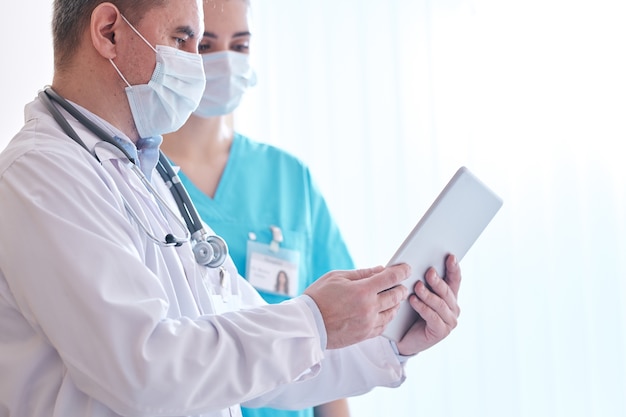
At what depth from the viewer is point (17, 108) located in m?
1.92

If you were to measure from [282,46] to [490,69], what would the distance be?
0.71m

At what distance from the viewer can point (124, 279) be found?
1.06 metres

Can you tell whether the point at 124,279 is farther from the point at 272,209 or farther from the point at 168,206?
the point at 272,209

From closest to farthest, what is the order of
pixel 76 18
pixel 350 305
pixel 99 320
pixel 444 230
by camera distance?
pixel 99 320
pixel 350 305
pixel 76 18
pixel 444 230

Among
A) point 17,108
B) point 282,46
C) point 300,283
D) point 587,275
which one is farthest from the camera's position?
point 282,46

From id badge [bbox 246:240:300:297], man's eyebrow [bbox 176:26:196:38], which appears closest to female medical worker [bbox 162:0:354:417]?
id badge [bbox 246:240:300:297]

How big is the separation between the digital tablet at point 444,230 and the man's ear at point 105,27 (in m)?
0.59

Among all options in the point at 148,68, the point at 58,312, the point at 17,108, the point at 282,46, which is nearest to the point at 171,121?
the point at 148,68

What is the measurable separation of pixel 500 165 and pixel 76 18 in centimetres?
152

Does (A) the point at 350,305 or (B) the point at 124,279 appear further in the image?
(A) the point at 350,305

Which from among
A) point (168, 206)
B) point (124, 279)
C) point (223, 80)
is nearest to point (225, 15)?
point (223, 80)

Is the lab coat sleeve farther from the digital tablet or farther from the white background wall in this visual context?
the white background wall

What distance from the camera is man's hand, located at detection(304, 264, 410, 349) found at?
1.19 meters

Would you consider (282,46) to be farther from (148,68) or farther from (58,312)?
(58,312)
